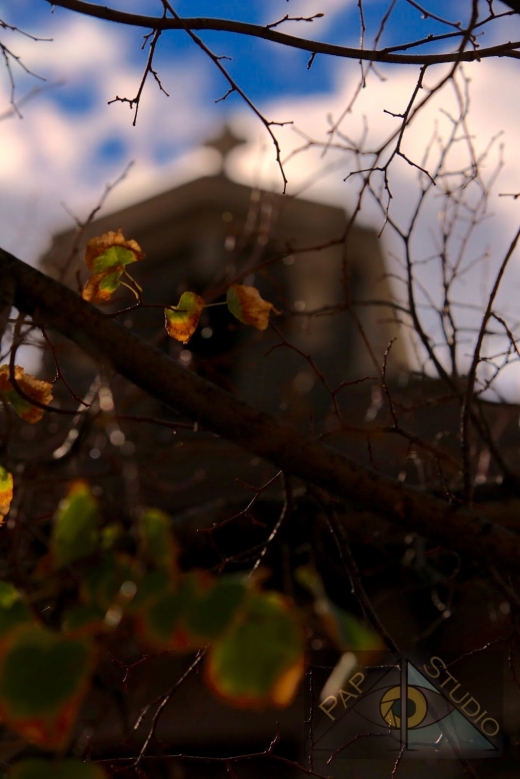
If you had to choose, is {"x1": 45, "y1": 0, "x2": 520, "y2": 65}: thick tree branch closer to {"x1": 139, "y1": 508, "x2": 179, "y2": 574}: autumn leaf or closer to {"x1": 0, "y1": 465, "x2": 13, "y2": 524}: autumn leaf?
{"x1": 0, "y1": 465, "x2": 13, "y2": 524}: autumn leaf

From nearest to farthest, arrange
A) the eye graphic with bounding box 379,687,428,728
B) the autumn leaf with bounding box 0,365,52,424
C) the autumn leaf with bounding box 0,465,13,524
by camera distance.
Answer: the autumn leaf with bounding box 0,465,13,524 < the autumn leaf with bounding box 0,365,52,424 < the eye graphic with bounding box 379,687,428,728

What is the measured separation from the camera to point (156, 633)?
1.57 ft

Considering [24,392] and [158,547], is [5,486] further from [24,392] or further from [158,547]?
[158,547]

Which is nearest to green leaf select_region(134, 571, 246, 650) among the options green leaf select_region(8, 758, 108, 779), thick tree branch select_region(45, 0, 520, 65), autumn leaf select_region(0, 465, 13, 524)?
green leaf select_region(8, 758, 108, 779)

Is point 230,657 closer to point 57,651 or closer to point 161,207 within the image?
point 57,651

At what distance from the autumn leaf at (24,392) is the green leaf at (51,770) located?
24.4 inches

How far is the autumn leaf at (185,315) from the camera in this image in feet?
3.65

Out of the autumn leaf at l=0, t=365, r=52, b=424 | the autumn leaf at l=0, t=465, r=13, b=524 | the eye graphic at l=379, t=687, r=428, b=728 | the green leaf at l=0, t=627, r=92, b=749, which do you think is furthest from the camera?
the eye graphic at l=379, t=687, r=428, b=728

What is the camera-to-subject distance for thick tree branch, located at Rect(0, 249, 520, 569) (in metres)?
0.96

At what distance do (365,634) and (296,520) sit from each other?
65.8 inches

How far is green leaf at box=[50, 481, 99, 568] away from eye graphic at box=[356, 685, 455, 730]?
1089 mm

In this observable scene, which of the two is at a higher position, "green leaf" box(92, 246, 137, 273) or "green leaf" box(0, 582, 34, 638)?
"green leaf" box(0, 582, 34, 638)

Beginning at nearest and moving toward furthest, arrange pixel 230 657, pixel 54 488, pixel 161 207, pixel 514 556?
1. pixel 230 657
2. pixel 514 556
3. pixel 54 488
4. pixel 161 207

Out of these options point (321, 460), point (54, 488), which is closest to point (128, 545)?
point (54, 488)
